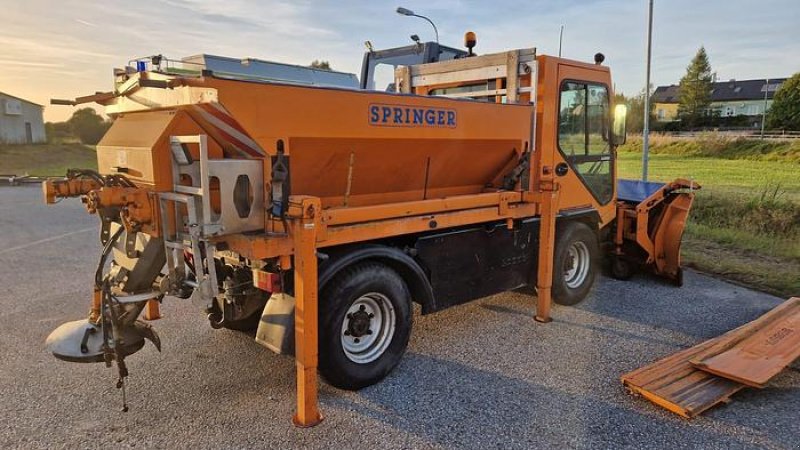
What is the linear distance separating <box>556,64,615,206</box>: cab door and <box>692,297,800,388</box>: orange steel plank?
212 cm

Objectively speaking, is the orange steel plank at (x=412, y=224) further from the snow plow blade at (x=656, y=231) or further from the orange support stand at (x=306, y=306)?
the snow plow blade at (x=656, y=231)

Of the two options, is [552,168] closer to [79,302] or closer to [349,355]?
[349,355]

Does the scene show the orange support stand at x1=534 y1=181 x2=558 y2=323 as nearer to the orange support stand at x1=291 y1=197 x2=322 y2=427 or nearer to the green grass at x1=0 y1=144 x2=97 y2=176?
the orange support stand at x1=291 y1=197 x2=322 y2=427

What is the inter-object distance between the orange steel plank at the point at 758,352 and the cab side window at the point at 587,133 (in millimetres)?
2139

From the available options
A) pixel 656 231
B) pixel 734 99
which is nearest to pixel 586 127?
pixel 656 231

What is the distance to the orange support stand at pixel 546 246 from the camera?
5281 millimetres

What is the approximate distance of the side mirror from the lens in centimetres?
614

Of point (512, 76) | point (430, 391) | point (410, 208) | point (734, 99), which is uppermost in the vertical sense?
point (734, 99)

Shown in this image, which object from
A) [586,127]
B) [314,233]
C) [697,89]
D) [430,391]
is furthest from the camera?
[697,89]

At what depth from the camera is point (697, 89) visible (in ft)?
192

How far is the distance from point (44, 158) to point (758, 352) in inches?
1399

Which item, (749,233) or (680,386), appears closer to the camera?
(680,386)

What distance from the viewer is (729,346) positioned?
14.9 ft

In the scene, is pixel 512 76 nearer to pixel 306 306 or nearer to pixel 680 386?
pixel 680 386
